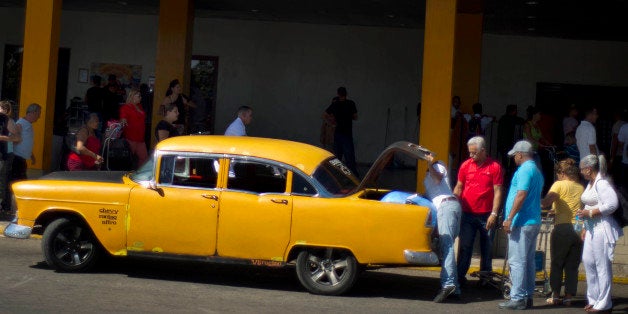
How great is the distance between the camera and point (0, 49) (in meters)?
24.0

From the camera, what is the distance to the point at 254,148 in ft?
33.8

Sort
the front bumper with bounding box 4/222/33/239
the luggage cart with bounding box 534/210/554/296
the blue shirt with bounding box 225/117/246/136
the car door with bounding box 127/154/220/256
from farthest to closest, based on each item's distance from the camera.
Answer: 1. the blue shirt with bounding box 225/117/246/136
2. the luggage cart with bounding box 534/210/554/296
3. the front bumper with bounding box 4/222/33/239
4. the car door with bounding box 127/154/220/256

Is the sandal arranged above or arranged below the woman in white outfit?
below

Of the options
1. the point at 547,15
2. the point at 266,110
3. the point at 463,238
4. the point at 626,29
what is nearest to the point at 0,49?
the point at 266,110

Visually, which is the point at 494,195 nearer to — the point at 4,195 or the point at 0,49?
the point at 4,195

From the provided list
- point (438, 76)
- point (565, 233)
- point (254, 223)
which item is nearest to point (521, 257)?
point (565, 233)

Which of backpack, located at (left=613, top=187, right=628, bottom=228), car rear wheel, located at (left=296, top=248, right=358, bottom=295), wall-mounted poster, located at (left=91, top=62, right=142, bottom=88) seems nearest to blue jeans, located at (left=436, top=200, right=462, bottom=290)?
car rear wheel, located at (left=296, top=248, right=358, bottom=295)

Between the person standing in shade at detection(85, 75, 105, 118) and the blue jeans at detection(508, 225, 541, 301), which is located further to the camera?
the person standing in shade at detection(85, 75, 105, 118)

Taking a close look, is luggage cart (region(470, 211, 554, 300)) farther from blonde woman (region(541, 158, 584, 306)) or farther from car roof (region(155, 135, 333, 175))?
car roof (region(155, 135, 333, 175))

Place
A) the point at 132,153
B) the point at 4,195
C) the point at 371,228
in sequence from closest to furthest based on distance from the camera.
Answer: the point at 371,228 < the point at 4,195 < the point at 132,153

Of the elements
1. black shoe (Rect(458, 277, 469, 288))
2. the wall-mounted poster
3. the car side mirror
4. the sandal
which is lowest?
the sandal

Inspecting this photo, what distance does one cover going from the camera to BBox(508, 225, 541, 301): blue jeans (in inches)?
384

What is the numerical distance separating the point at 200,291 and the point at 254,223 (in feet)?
2.93

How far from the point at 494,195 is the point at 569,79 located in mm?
14227
